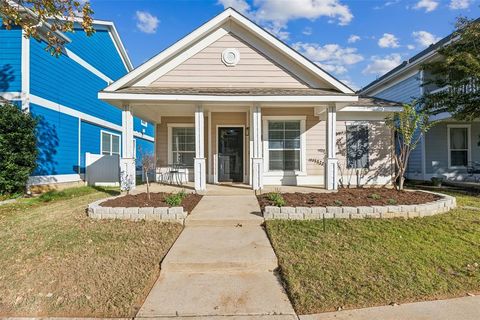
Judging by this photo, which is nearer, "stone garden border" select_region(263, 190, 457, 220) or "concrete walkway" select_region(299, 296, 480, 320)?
"concrete walkway" select_region(299, 296, 480, 320)

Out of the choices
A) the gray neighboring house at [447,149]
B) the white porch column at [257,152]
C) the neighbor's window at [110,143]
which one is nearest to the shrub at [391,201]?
the white porch column at [257,152]

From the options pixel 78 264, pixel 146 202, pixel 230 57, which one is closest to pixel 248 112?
pixel 230 57

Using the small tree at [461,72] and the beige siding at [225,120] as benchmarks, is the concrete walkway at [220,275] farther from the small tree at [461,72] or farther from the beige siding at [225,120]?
the small tree at [461,72]

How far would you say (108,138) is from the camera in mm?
16594

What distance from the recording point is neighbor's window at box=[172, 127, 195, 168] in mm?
11891

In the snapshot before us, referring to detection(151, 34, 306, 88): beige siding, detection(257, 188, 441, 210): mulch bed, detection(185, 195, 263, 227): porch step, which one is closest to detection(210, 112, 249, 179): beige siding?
detection(151, 34, 306, 88): beige siding

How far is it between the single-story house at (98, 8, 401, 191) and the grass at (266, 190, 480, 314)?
3.79 m

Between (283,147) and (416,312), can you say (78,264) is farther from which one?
(283,147)

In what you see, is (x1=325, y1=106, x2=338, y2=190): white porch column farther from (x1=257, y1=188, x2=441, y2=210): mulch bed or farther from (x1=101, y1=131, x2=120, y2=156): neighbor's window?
(x1=101, y1=131, x2=120, y2=156): neighbor's window

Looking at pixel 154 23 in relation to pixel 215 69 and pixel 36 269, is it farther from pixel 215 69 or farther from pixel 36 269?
pixel 36 269

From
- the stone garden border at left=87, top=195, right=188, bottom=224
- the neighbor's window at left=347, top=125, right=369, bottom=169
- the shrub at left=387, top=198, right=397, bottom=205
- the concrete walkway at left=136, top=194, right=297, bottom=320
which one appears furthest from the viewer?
the neighbor's window at left=347, top=125, right=369, bottom=169

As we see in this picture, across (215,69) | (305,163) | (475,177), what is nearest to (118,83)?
(215,69)

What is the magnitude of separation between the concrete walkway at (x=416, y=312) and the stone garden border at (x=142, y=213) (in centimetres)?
352

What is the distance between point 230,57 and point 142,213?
6.13 metres
